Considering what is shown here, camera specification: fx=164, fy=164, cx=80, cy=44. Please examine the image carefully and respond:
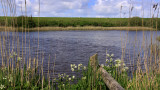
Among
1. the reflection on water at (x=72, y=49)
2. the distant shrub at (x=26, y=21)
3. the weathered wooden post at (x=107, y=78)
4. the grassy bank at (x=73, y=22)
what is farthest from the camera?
the reflection on water at (x=72, y=49)

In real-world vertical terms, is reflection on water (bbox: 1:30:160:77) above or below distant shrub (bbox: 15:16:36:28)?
below

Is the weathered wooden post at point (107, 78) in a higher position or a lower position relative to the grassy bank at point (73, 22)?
lower

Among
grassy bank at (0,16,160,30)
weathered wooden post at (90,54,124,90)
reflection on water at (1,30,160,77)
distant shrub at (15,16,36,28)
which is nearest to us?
weathered wooden post at (90,54,124,90)

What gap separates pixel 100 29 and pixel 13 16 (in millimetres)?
39943

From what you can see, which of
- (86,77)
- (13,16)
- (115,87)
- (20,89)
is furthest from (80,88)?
(13,16)

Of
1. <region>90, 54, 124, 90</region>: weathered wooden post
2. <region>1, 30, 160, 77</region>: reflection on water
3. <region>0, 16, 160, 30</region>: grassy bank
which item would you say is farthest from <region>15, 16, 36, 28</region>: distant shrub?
<region>90, 54, 124, 90</region>: weathered wooden post

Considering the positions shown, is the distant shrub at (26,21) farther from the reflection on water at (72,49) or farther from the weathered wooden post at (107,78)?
the weathered wooden post at (107,78)

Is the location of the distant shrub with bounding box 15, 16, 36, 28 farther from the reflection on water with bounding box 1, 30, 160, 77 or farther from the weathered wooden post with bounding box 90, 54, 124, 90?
the weathered wooden post with bounding box 90, 54, 124, 90

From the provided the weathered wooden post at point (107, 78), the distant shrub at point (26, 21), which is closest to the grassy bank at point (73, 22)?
the distant shrub at point (26, 21)

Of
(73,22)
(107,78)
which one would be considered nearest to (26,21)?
(107,78)

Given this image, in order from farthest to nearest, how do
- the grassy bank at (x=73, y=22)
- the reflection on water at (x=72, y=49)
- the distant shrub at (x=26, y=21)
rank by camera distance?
the reflection on water at (x=72, y=49)
the grassy bank at (x=73, y=22)
the distant shrub at (x=26, y=21)

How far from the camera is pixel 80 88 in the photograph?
4.82 meters

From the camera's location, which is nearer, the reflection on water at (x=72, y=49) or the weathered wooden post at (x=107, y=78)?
the weathered wooden post at (x=107, y=78)

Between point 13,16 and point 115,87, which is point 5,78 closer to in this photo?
point 13,16
